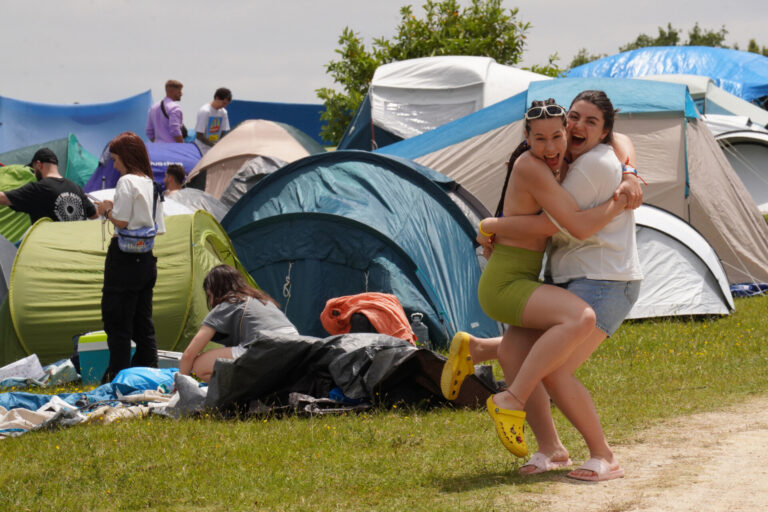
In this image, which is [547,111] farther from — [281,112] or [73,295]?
[281,112]

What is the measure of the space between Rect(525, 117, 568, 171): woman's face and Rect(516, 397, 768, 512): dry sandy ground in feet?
4.65

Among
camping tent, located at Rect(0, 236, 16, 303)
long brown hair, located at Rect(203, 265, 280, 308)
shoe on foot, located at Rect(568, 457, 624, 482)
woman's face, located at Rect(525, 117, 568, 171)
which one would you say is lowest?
camping tent, located at Rect(0, 236, 16, 303)

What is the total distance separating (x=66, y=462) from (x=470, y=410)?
2.31 m

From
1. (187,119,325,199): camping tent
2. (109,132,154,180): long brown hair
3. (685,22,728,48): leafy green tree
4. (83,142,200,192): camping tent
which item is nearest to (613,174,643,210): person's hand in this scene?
(109,132,154,180): long brown hair

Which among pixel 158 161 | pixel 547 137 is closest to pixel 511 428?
pixel 547 137

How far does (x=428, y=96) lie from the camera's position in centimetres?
1542

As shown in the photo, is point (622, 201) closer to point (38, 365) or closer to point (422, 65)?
point (38, 365)

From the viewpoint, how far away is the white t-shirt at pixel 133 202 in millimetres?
6898

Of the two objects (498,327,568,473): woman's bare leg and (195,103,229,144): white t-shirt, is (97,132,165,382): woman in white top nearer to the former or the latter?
(498,327,568,473): woman's bare leg

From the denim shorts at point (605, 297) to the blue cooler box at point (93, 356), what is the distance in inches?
175

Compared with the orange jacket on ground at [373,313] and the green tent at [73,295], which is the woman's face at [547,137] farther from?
the green tent at [73,295]

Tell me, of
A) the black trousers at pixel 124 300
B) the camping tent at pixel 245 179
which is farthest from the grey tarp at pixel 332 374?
the camping tent at pixel 245 179

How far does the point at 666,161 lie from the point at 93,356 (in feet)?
21.6

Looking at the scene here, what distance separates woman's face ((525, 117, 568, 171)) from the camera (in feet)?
13.5
